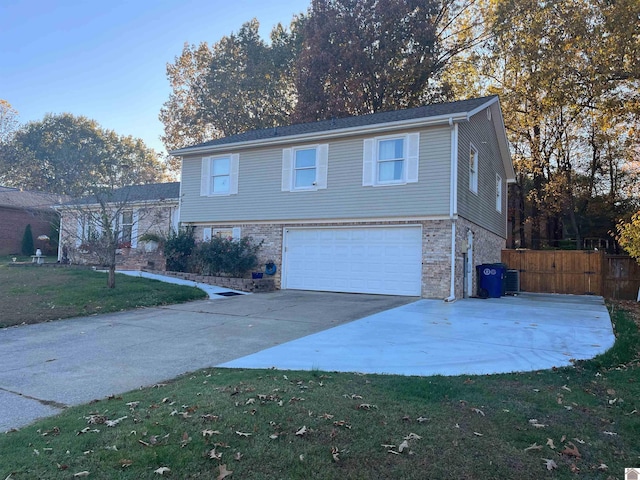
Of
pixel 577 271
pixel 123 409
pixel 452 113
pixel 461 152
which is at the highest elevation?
pixel 452 113

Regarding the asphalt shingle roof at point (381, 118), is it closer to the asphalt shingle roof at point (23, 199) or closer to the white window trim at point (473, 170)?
the white window trim at point (473, 170)

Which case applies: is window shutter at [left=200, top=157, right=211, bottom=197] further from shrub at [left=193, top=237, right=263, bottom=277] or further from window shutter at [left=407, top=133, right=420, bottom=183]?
window shutter at [left=407, top=133, right=420, bottom=183]

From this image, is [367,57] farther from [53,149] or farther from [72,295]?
[53,149]

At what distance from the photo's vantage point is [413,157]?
41.1 feet

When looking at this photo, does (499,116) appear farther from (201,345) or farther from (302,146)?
(201,345)

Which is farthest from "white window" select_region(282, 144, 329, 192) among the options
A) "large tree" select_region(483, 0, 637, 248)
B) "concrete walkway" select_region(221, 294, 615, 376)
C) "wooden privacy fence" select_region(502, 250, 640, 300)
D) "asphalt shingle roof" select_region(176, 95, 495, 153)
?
"large tree" select_region(483, 0, 637, 248)

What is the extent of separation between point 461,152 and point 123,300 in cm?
994

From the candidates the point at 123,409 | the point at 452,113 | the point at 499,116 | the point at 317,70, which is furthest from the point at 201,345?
the point at 317,70

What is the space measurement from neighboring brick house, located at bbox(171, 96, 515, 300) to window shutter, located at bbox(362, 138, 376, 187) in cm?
3

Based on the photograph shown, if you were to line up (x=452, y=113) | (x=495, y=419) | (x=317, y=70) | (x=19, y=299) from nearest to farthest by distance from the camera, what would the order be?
(x=495, y=419), (x=19, y=299), (x=452, y=113), (x=317, y=70)

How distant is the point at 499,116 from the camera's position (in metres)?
16.3

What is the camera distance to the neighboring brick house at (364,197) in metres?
12.2

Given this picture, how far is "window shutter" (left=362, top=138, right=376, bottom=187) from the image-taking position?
516 inches

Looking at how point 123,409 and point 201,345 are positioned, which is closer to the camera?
point 123,409
